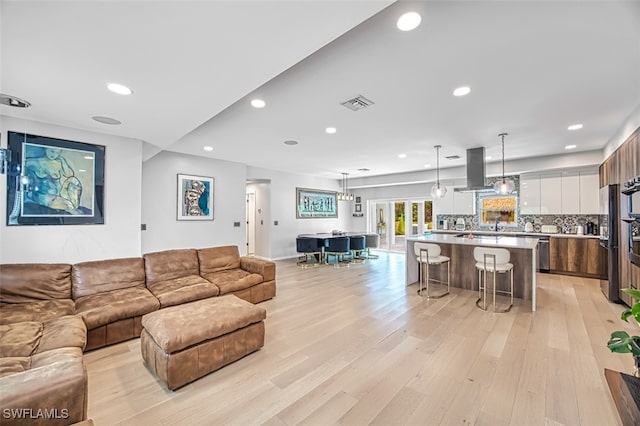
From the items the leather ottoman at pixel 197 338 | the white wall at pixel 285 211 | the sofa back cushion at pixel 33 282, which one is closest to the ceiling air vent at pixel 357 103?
the leather ottoman at pixel 197 338

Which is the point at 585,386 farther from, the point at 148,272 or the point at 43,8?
the point at 148,272

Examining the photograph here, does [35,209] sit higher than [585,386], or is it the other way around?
[35,209]

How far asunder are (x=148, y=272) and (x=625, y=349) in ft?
14.9

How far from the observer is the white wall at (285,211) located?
786cm

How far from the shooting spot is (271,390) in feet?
6.82

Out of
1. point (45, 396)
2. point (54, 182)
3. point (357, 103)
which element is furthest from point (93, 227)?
point (357, 103)

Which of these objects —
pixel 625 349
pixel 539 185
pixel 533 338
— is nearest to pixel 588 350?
pixel 533 338

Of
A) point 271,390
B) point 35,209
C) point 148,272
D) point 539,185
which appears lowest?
point 271,390

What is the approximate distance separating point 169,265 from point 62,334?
1.67 metres

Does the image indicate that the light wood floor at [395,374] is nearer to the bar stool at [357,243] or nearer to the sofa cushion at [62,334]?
the sofa cushion at [62,334]

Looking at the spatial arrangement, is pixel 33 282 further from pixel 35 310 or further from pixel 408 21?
pixel 408 21

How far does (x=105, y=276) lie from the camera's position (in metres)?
3.25

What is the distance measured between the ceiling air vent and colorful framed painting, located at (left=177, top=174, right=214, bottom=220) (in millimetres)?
4318

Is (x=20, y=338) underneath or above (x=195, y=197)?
underneath
